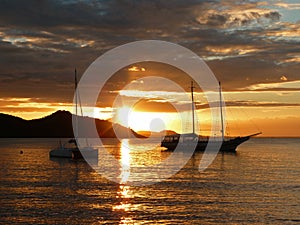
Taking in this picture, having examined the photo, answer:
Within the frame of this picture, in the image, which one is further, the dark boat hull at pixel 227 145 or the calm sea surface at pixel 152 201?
the dark boat hull at pixel 227 145

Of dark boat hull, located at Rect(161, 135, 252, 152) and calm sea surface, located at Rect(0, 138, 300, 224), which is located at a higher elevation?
dark boat hull, located at Rect(161, 135, 252, 152)

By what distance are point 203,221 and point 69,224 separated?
12.1 meters

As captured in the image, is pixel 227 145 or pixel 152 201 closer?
pixel 152 201

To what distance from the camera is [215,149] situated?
160 m

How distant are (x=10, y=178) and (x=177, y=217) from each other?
143 feet

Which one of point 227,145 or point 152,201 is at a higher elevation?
point 227,145

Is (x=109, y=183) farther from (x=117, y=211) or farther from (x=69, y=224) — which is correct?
(x=69, y=224)

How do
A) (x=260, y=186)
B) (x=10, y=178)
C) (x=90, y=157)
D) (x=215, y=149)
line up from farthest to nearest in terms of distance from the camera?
(x=215, y=149), (x=90, y=157), (x=10, y=178), (x=260, y=186)

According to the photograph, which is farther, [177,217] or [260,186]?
[260,186]

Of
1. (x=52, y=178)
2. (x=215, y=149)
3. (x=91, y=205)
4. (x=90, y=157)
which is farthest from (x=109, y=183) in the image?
(x=215, y=149)

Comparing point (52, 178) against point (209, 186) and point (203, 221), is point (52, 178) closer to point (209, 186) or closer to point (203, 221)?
point (209, 186)

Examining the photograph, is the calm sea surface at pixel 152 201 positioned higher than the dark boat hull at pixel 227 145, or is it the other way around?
the dark boat hull at pixel 227 145

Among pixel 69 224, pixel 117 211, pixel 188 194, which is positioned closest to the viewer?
pixel 69 224

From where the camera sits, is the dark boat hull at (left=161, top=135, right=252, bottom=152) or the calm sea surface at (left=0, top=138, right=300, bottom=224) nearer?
the calm sea surface at (left=0, top=138, right=300, bottom=224)
